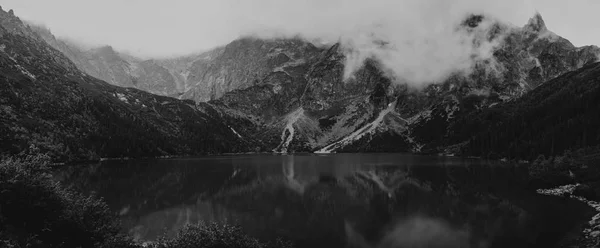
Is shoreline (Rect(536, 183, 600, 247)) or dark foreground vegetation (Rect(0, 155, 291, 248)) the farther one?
shoreline (Rect(536, 183, 600, 247))

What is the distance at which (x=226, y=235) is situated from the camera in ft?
97.3

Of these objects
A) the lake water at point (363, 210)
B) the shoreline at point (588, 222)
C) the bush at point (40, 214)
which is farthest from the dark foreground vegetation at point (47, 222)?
the shoreline at point (588, 222)

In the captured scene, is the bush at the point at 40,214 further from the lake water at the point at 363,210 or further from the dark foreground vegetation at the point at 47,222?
the lake water at the point at 363,210

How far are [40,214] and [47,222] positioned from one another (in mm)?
906

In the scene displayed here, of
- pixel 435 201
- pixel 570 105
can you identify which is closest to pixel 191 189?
pixel 435 201

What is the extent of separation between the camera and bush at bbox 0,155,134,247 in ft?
92.6

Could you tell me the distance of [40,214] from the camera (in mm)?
30156

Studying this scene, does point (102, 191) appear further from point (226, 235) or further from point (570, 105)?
point (570, 105)

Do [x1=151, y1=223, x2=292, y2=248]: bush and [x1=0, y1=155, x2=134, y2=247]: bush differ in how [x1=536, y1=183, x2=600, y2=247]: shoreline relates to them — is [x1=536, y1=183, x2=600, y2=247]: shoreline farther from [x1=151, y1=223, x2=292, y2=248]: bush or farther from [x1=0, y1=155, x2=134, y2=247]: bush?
[x1=0, y1=155, x2=134, y2=247]: bush

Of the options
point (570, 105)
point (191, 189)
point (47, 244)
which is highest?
point (570, 105)

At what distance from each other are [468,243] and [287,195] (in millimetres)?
45122

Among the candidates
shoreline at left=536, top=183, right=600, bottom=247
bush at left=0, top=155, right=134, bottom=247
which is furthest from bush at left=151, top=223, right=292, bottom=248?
shoreline at left=536, top=183, right=600, bottom=247

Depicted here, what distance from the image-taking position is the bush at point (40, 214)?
2823 centimetres

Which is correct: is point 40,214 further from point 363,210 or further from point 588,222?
point 588,222
